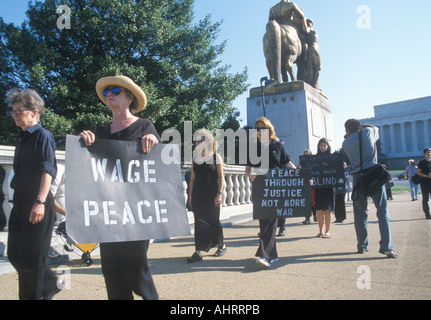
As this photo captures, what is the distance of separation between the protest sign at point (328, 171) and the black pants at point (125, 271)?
5.35 meters

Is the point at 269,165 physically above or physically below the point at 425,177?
above

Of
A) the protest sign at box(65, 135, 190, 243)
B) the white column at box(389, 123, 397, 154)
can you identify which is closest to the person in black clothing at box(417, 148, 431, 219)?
the protest sign at box(65, 135, 190, 243)

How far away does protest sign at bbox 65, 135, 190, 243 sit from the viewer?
2.43m

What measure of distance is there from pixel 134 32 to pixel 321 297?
18074 millimetres

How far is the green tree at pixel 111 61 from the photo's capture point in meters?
15.8

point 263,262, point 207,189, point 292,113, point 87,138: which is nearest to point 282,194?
point 207,189

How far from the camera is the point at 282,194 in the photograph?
5.31 meters

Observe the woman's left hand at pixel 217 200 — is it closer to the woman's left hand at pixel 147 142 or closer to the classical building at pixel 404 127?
the woman's left hand at pixel 147 142

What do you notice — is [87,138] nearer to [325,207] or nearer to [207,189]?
[207,189]

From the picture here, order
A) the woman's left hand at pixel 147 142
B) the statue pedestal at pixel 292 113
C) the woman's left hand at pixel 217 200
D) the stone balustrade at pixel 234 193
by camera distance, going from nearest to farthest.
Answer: the woman's left hand at pixel 147 142 < the woman's left hand at pixel 217 200 < the stone balustrade at pixel 234 193 < the statue pedestal at pixel 292 113

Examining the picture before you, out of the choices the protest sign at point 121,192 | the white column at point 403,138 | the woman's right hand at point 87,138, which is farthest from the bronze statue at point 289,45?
the white column at point 403,138

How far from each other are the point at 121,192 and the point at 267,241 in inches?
102

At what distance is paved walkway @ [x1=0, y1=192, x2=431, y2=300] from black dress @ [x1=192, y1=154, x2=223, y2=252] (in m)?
0.37

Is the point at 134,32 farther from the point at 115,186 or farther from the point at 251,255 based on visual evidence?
the point at 115,186
